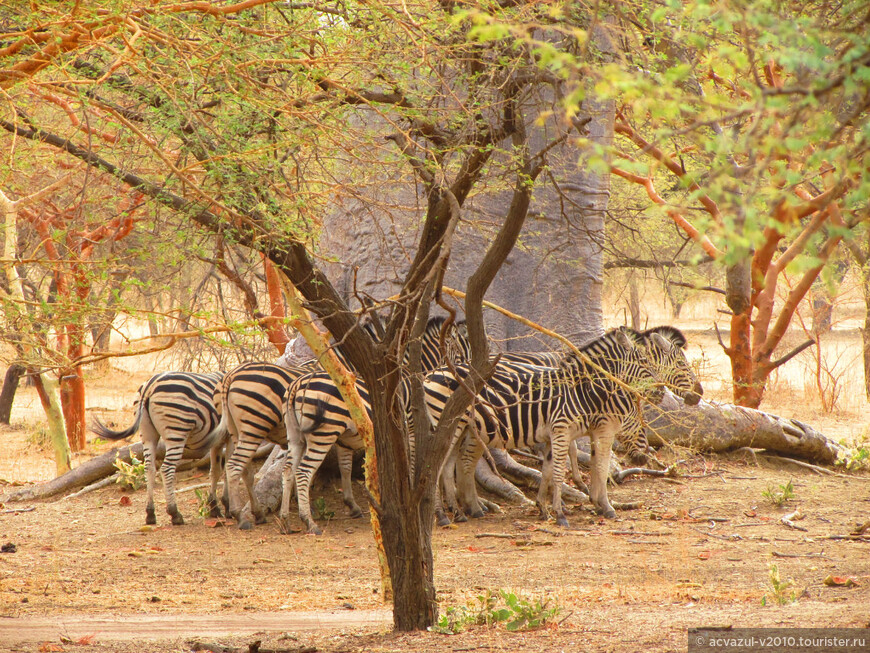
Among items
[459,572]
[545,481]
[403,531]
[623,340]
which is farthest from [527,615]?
[623,340]

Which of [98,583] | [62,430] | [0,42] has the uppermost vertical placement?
[0,42]

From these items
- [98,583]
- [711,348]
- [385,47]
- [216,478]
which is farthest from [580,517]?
[711,348]

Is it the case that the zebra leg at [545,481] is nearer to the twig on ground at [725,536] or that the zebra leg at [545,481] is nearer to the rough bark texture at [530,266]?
the twig on ground at [725,536]

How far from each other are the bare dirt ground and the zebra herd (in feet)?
1.29

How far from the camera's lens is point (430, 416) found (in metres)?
7.94

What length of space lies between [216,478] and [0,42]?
530 centimetres

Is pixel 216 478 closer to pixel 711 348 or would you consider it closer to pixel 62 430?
pixel 62 430

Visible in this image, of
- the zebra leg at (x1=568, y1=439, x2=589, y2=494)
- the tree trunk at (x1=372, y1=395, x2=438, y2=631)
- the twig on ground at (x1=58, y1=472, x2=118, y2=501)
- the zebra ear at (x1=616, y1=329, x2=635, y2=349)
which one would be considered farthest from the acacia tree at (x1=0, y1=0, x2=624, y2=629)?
the twig on ground at (x1=58, y1=472, x2=118, y2=501)

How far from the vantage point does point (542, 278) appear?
995 centimetres

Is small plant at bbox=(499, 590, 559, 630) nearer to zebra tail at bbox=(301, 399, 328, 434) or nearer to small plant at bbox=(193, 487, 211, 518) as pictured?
zebra tail at bbox=(301, 399, 328, 434)

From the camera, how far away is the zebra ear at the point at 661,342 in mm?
8124

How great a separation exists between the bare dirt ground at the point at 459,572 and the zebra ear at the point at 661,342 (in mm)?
1667

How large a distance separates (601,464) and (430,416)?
181cm

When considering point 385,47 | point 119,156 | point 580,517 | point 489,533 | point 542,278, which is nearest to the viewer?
point 385,47
